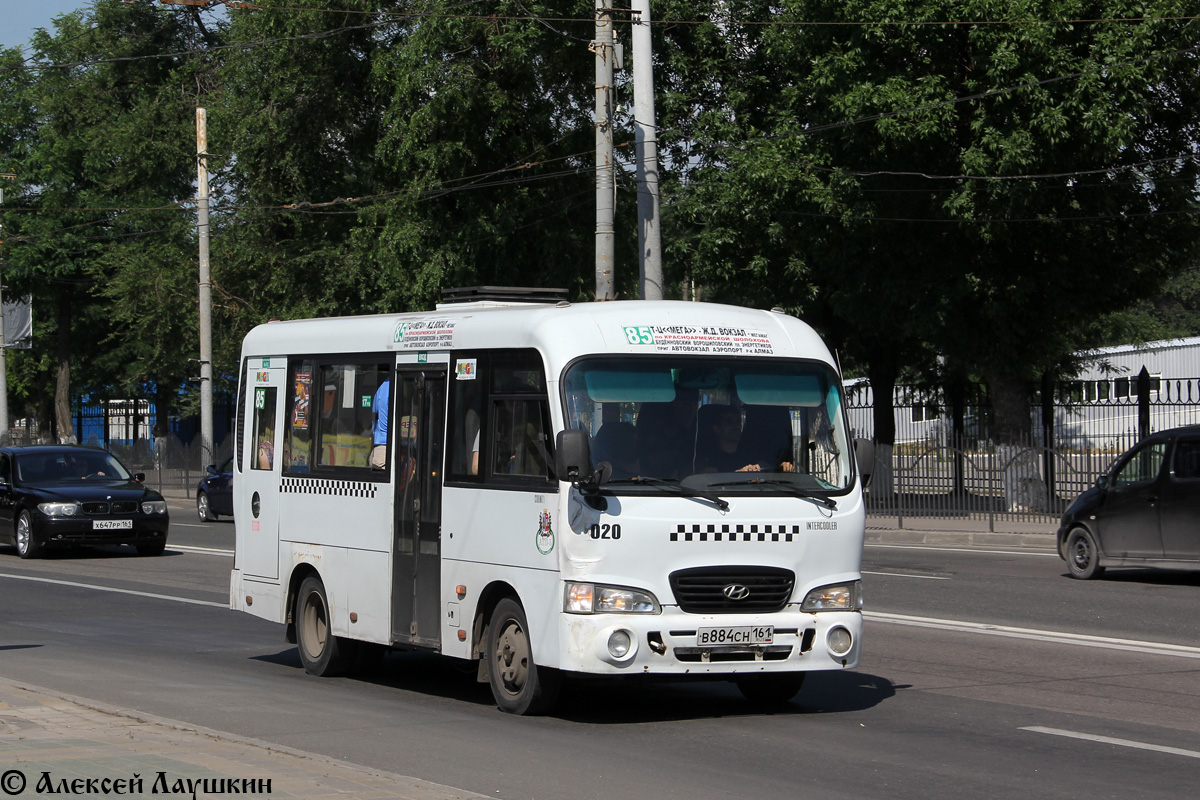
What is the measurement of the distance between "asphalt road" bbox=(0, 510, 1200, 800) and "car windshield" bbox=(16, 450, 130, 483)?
7222 mm

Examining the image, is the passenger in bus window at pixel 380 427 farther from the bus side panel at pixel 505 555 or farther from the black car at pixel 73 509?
the black car at pixel 73 509

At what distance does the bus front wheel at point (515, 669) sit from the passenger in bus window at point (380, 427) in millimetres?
1679

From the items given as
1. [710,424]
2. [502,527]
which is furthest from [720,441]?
[502,527]

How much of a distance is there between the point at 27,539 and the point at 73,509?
1014mm

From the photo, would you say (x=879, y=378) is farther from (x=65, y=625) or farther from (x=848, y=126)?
(x=65, y=625)

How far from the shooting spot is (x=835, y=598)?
897 centimetres

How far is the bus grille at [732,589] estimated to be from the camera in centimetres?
857

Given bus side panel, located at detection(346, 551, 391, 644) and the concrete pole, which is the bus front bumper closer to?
bus side panel, located at detection(346, 551, 391, 644)

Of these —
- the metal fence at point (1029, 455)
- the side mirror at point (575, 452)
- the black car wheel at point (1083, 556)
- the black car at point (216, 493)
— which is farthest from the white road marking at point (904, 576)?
the black car at point (216, 493)

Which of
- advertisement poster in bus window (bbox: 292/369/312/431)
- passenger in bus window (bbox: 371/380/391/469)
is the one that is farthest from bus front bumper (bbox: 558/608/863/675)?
advertisement poster in bus window (bbox: 292/369/312/431)

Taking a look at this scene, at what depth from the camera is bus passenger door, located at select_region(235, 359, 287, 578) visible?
38.4ft

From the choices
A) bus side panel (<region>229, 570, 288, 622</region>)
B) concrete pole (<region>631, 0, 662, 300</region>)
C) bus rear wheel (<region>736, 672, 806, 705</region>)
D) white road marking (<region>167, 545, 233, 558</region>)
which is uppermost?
concrete pole (<region>631, 0, 662, 300</region>)

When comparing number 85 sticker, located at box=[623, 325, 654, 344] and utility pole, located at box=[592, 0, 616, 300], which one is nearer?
number 85 sticker, located at box=[623, 325, 654, 344]

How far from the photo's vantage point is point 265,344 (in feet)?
39.6
